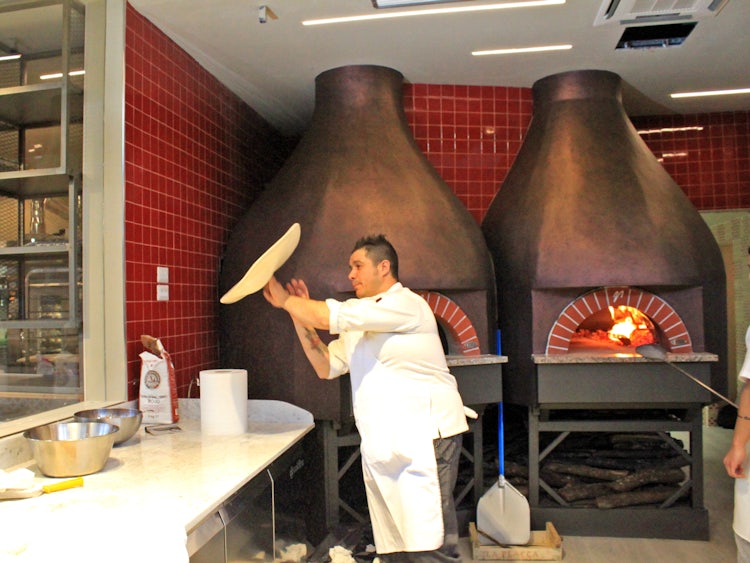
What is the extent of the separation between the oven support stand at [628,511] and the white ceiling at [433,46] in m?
1.92

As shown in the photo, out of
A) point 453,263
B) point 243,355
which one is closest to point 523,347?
point 453,263

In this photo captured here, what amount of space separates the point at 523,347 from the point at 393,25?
1.80 m

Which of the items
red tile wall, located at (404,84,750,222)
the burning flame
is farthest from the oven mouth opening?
red tile wall, located at (404,84,750,222)

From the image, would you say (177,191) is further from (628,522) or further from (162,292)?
(628,522)

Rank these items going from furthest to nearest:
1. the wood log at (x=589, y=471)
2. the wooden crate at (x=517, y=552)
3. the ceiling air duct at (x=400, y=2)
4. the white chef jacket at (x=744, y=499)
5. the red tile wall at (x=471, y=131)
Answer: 1. the red tile wall at (x=471, y=131)
2. the wood log at (x=589, y=471)
3. the wooden crate at (x=517, y=552)
4. the ceiling air duct at (x=400, y=2)
5. the white chef jacket at (x=744, y=499)

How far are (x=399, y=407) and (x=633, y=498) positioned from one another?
6.40ft

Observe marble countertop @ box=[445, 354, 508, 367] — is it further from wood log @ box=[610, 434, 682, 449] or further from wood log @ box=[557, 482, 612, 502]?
wood log @ box=[610, 434, 682, 449]

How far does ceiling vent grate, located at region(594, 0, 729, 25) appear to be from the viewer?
294cm

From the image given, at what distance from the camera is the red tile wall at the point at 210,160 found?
2.93m

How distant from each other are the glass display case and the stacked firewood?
251cm

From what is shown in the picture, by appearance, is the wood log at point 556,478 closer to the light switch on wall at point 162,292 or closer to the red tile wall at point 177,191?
the red tile wall at point 177,191

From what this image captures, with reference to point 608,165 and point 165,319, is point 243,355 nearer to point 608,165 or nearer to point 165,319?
point 165,319

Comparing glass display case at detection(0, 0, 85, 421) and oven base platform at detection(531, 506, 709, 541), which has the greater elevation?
glass display case at detection(0, 0, 85, 421)

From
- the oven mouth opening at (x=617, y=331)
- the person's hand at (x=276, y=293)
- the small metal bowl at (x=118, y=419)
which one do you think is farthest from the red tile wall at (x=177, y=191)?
the oven mouth opening at (x=617, y=331)
